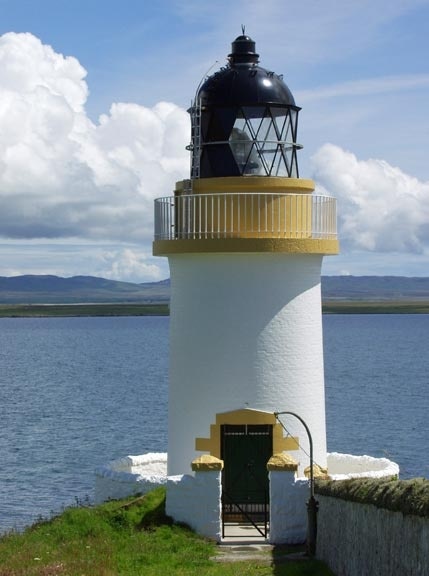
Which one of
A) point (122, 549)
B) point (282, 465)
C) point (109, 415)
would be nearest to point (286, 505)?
point (282, 465)

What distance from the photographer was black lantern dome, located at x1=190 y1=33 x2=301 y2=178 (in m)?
17.5

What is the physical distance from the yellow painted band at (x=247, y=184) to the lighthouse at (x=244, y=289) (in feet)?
0.05

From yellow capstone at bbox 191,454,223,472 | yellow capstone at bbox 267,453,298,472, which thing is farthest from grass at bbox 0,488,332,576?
yellow capstone at bbox 267,453,298,472

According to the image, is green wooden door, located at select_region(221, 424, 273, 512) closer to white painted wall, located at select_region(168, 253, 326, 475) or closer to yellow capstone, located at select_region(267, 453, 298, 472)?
white painted wall, located at select_region(168, 253, 326, 475)

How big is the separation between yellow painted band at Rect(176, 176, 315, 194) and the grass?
4706 mm

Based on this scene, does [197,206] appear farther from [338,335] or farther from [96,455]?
[338,335]

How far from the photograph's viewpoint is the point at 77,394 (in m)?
61.1

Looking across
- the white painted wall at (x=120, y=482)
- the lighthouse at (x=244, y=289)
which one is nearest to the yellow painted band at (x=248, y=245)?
the lighthouse at (x=244, y=289)

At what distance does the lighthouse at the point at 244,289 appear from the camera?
17281mm

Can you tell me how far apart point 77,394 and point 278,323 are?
147ft

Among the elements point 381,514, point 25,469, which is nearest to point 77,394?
point 25,469

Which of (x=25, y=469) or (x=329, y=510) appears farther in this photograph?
(x=25, y=469)

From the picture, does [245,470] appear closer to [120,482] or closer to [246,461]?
[246,461]

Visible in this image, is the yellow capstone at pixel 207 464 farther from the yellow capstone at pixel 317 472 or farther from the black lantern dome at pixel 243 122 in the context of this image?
the black lantern dome at pixel 243 122
